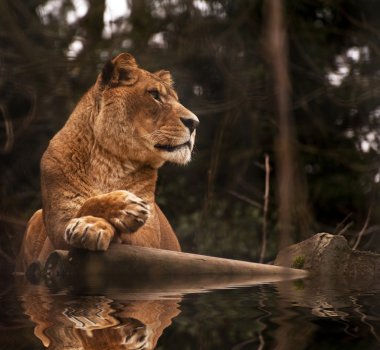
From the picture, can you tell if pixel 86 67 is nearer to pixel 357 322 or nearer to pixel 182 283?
pixel 182 283

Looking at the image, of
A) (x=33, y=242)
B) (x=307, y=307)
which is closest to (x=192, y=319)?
(x=307, y=307)

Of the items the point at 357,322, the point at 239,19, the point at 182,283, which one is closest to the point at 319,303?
the point at 357,322

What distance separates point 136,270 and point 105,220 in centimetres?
15

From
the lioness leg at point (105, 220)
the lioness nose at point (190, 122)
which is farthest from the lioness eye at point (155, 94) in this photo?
the lioness leg at point (105, 220)

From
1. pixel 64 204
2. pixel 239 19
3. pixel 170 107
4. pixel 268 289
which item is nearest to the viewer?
pixel 268 289

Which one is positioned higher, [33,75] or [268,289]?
[33,75]

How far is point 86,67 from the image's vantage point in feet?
11.1

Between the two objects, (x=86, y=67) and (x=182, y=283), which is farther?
(x=86, y=67)

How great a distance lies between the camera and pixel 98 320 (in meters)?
1.16

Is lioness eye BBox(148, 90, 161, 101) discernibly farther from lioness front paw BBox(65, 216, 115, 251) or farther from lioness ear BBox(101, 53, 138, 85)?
lioness front paw BBox(65, 216, 115, 251)

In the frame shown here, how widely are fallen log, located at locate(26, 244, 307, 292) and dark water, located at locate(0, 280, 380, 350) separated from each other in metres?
0.09

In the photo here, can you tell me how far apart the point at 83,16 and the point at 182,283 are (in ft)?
6.62

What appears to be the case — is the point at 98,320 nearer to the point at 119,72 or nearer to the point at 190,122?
the point at 190,122

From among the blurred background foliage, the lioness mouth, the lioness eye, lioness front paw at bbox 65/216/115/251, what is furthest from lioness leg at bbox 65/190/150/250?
the blurred background foliage
